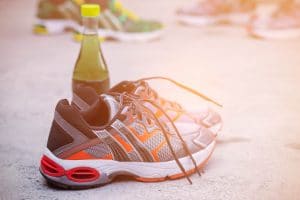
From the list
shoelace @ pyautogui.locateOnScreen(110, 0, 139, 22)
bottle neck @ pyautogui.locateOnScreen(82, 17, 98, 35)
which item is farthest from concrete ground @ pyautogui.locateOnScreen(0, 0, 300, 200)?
bottle neck @ pyautogui.locateOnScreen(82, 17, 98, 35)

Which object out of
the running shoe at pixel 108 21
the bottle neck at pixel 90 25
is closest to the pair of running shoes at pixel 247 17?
the running shoe at pixel 108 21

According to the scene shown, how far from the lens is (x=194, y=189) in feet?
4.03

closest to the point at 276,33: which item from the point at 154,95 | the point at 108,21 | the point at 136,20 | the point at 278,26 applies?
the point at 278,26

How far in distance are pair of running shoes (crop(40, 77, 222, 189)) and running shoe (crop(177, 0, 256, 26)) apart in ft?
6.94

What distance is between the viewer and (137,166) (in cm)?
124

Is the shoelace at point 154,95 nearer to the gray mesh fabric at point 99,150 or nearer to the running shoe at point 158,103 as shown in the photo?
the running shoe at point 158,103

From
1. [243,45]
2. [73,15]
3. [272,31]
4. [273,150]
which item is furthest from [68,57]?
[273,150]

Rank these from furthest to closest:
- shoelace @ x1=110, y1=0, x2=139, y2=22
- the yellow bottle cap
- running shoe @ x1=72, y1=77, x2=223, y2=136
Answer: shoelace @ x1=110, y1=0, x2=139, y2=22, the yellow bottle cap, running shoe @ x1=72, y1=77, x2=223, y2=136

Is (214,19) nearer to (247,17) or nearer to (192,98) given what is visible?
(247,17)

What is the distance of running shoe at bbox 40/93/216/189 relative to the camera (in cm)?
118

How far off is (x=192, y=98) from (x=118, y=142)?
0.78 m

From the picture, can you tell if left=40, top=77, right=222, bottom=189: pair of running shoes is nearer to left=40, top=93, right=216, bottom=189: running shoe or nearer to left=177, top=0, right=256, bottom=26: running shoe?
left=40, top=93, right=216, bottom=189: running shoe

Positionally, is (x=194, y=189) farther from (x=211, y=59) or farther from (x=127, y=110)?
(x=211, y=59)

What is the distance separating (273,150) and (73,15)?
5.76 feet
